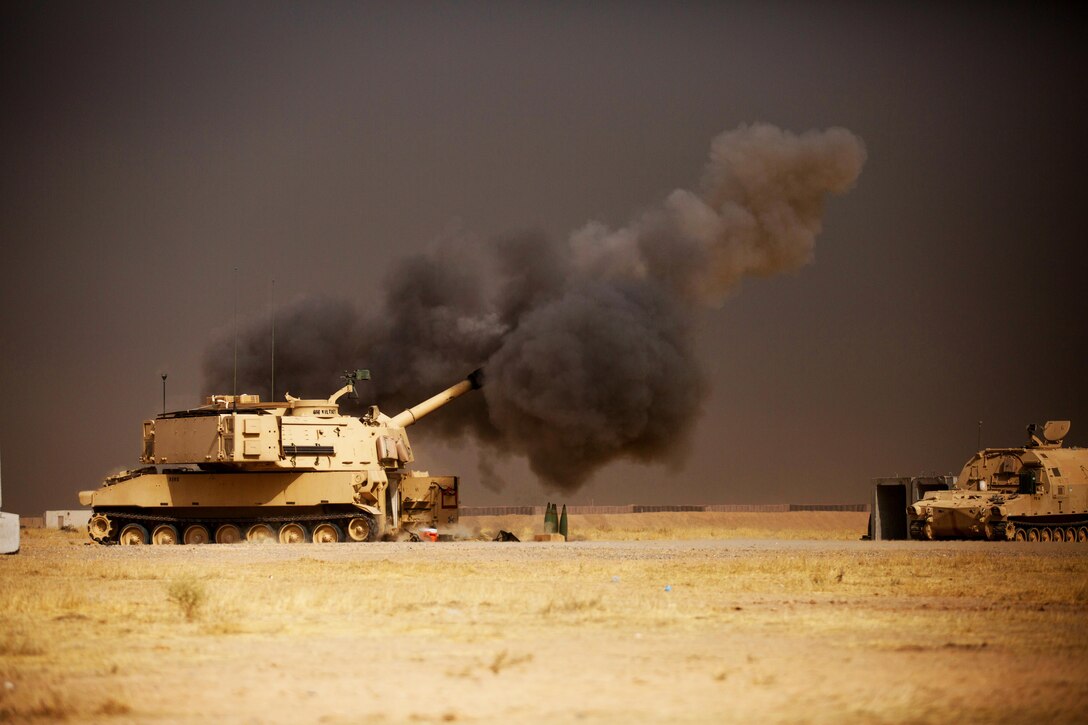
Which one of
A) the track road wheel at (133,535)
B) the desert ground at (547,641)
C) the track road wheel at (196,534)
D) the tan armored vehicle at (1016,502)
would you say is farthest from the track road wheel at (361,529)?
the tan armored vehicle at (1016,502)

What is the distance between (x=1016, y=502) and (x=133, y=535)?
2244 centimetres

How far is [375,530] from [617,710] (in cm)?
2427

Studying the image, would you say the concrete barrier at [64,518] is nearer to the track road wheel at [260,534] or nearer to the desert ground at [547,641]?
the track road wheel at [260,534]

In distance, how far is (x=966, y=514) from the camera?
33.4m

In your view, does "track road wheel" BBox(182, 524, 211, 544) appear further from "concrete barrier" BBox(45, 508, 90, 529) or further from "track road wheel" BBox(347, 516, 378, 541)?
"concrete barrier" BBox(45, 508, 90, 529)

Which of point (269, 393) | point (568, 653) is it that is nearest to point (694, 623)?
point (568, 653)

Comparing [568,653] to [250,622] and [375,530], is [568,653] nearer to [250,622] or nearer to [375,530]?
[250,622]

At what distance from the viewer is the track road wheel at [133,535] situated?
33.6 m

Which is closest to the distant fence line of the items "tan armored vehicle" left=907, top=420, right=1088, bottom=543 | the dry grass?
the dry grass

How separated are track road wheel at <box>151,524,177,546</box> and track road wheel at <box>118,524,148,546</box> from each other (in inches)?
10.5

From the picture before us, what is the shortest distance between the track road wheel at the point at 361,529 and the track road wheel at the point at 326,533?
0.32 m

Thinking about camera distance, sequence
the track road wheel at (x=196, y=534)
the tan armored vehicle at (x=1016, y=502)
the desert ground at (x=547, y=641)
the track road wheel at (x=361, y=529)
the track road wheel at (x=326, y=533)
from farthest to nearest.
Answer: the tan armored vehicle at (x=1016, y=502)
the track road wheel at (x=196, y=534)
the track road wheel at (x=326, y=533)
the track road wheel at (x=361, y=529)
the desert ground at (x=547, y=641)

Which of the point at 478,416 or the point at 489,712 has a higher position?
the point at 478,416

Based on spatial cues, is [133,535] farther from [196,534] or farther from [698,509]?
[698,509]
